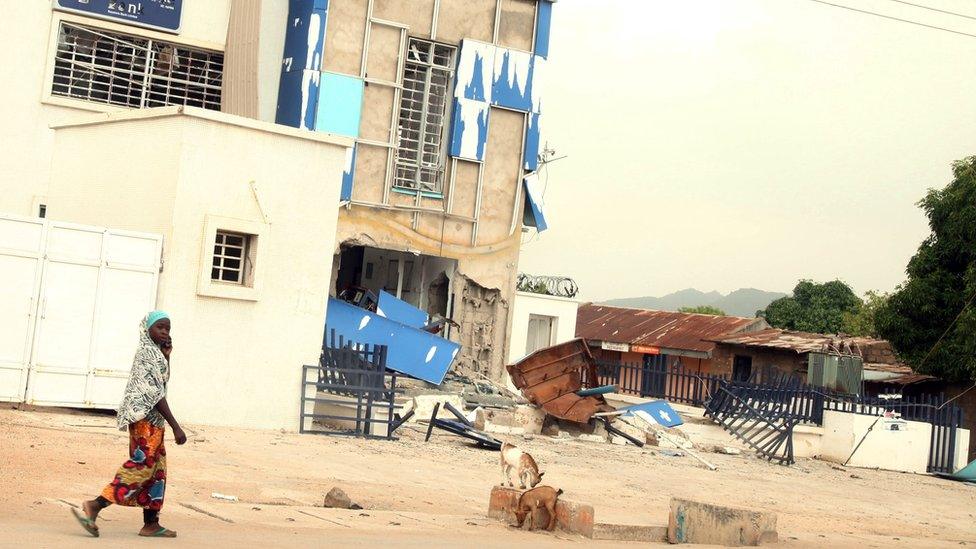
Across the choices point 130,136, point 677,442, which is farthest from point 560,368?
point 130,136

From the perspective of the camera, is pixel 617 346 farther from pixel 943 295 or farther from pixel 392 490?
pixel 392 490

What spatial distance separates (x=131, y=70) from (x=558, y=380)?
1119 cm

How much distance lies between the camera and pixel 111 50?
26.0 meters

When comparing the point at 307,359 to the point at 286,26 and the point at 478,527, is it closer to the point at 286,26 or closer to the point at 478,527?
the point at 478,527

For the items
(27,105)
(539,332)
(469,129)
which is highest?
(469,129)

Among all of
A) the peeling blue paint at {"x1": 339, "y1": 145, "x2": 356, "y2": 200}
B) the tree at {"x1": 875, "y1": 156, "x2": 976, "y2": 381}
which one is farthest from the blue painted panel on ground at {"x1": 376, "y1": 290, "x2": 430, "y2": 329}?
the tree at {"x1": 875, "y1": 156, "x2": 976, "y2": 381}

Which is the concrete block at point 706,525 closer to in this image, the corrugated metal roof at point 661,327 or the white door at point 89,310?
the white door at point 89,310

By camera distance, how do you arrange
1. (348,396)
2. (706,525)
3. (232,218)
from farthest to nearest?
(348,396) → (232,218) → (706,525)

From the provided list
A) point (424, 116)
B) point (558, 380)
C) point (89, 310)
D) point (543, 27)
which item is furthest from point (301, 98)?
point (89, 310)

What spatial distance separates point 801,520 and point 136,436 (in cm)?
951

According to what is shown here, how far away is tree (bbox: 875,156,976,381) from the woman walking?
30183 mm

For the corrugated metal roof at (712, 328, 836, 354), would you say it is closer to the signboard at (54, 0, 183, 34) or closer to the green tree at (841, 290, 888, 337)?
the green tree at (841, 290, 888, 337)

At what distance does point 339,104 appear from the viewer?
27219mm

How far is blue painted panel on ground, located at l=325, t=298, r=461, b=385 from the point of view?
2464cm
